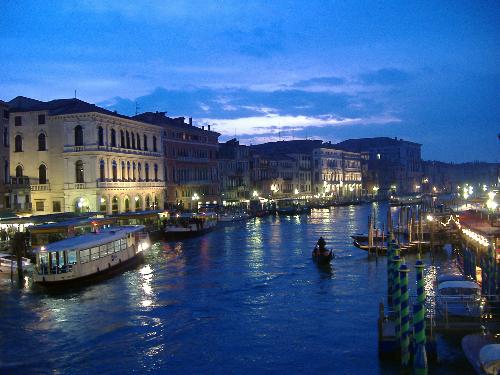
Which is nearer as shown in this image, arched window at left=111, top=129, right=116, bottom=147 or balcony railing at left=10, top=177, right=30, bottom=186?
balcony railing at left=10, top=177, right=30, bottom=186

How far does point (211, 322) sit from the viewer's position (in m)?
16.0

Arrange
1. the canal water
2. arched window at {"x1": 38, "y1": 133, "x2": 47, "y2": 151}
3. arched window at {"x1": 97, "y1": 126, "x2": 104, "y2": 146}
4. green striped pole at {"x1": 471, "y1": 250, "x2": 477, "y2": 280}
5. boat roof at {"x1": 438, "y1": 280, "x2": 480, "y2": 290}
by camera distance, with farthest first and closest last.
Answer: arched window at {"x1": 38, "y1": 133, "x2": 47, "y2": 151} < arched window at {"x1": 97, "y1": 126, "x2": 104, "y2": 146} < green striped pole at {"x1": 471, "y1": 250, "x2": 477, "y2": 280} < boat roof at {"x1": 438, "y1": 280, "x2": 480, "y2": 290} < the canal water

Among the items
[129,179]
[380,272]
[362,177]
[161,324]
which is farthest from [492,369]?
[362,177]

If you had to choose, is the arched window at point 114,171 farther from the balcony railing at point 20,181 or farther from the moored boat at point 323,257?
the moored boat at point 323,257

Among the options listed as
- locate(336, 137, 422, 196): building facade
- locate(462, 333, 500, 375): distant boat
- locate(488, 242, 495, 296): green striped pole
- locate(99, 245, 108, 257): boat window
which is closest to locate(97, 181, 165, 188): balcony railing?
locate(99, 245, 108, 257): boat window

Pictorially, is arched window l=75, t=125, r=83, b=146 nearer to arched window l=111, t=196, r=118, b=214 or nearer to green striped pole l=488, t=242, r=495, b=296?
arched window l=111, t=196, r=118, b=214

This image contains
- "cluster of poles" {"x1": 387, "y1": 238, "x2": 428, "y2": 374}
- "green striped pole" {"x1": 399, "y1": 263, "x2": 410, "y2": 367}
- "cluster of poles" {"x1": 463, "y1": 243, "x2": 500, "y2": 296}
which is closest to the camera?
"cluster of poles" {"x1": 387, "y1": 238, "x2": 428, "y2": 374}

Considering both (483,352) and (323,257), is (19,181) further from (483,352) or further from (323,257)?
(483,352)

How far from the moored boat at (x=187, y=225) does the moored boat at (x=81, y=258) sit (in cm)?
1332

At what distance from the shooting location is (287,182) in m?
86.3

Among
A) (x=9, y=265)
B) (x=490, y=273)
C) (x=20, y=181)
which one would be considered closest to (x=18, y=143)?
(x=20, y=181)

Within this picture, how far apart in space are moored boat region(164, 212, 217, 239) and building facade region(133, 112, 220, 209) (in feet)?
17.3

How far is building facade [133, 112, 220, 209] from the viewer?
50531mm

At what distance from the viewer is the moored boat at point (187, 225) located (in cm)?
3925
